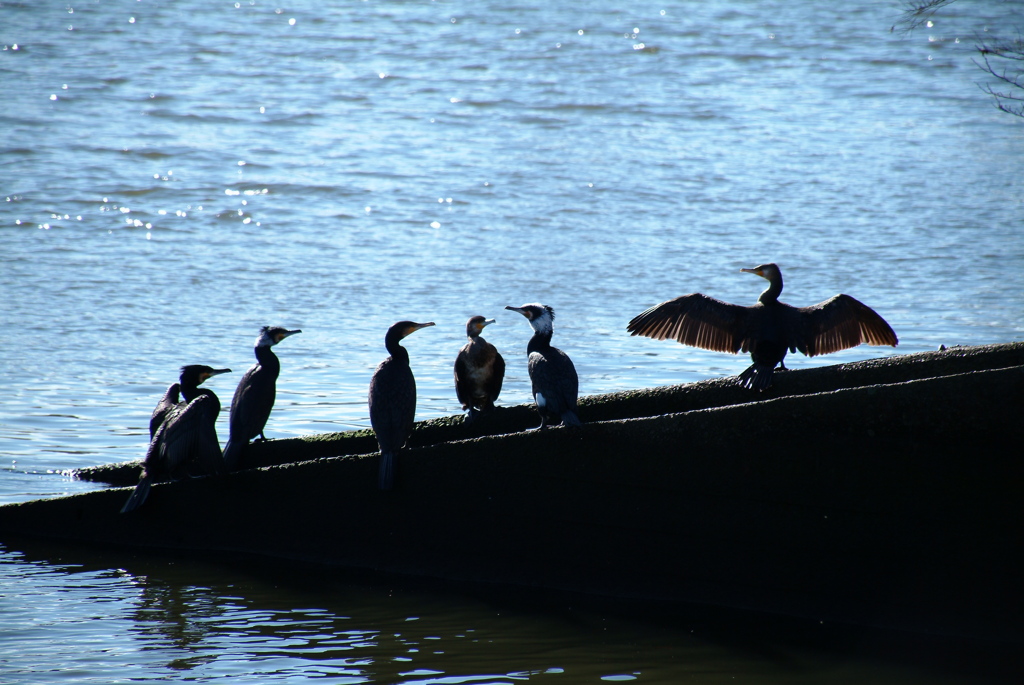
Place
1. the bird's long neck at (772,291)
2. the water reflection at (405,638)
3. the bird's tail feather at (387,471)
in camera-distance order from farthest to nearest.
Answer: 1. the bird's long neck at (772,291)
2. the bird's tail feather at (387,471)
3. the water reflection at (405,638)

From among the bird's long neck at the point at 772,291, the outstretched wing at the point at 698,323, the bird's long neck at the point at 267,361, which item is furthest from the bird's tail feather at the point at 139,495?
the bird's long neck at the point at 772,291

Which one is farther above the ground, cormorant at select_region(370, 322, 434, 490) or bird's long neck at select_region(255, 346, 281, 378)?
bird's long neck at select_region(255, 346, 281, 378)

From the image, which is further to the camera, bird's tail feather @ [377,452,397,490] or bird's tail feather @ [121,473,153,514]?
bird's tail feather @ [121,473,153,514]

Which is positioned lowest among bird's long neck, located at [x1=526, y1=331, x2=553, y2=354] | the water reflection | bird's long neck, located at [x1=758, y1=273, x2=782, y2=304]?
the water reflection

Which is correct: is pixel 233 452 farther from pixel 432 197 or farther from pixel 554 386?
pixel 432 197

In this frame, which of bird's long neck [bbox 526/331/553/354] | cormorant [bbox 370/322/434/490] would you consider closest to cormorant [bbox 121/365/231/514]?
cormorant [bbox 370/322/434/490]

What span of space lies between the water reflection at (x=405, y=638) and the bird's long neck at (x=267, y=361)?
1098 millimetres

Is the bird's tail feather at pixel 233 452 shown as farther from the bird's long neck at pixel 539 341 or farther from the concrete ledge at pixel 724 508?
the bird's long neck at pixel 539 341

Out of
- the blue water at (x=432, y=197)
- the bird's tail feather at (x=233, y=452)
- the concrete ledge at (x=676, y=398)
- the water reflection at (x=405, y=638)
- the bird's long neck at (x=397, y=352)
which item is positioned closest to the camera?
the water reflection at (x=405, y=638)

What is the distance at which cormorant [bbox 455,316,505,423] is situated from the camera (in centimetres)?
558

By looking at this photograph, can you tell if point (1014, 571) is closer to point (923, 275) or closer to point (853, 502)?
point (853, 502)

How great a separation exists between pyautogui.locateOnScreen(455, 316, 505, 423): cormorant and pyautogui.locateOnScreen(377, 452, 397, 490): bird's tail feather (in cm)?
80

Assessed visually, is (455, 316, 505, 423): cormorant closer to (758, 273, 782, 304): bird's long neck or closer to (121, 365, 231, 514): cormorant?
(121, 365, 231, 514): cormorant

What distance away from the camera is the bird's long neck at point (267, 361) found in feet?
18.5
